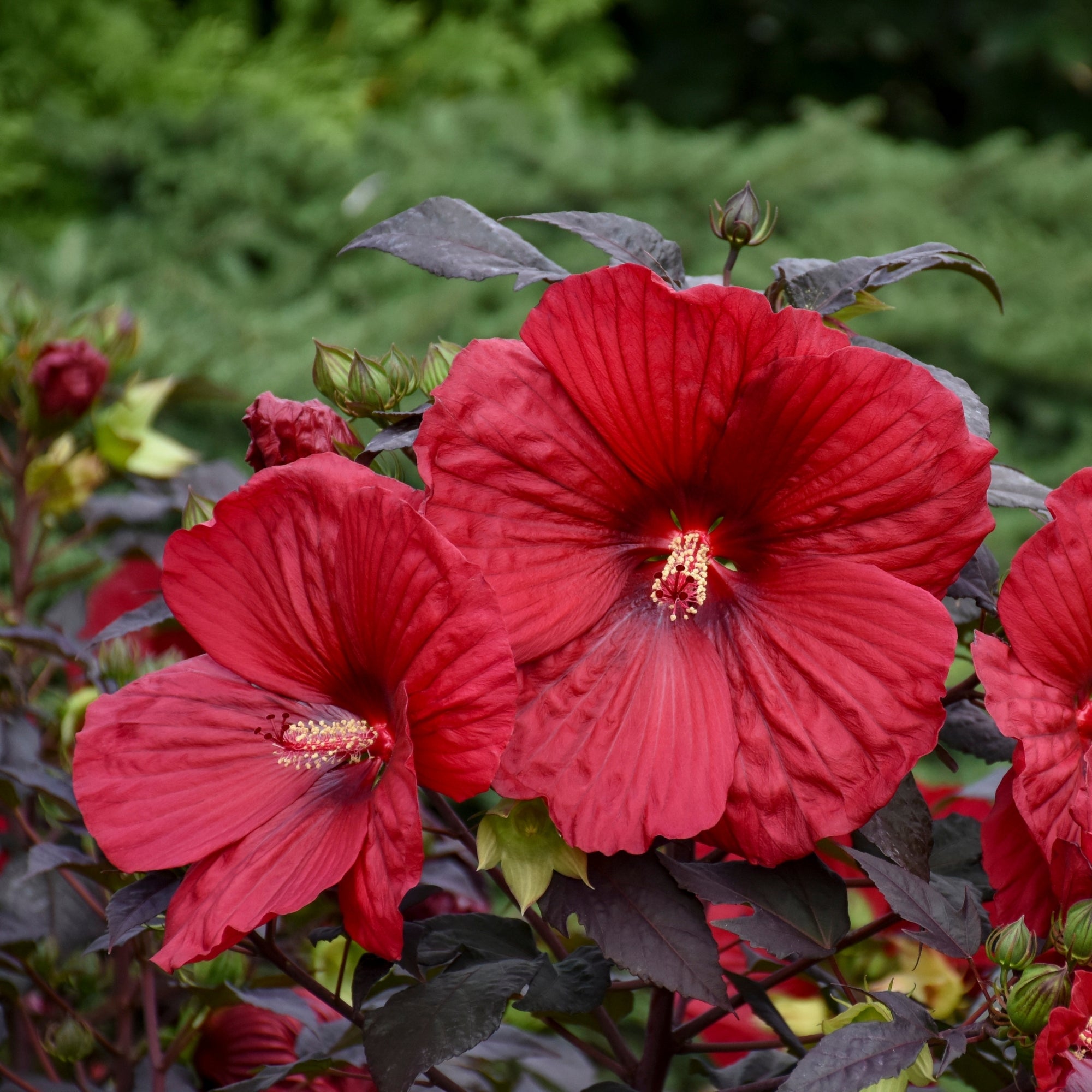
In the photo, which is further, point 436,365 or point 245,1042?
point 245,1042

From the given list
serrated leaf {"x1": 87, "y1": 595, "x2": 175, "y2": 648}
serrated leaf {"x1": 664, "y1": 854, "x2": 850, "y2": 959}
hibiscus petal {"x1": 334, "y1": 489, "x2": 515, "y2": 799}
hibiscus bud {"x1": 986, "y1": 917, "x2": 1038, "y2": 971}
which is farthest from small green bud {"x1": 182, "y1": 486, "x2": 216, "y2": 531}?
hibiscus bud {"x1": 986, "y1": 917, "x2": 1038, "y2": 971}

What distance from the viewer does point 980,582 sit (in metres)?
0.46

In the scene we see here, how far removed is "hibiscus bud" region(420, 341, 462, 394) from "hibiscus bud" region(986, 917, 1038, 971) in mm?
287

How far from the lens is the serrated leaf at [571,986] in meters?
0.44

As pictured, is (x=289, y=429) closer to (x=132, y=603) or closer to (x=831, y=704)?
(x=831, y=704)

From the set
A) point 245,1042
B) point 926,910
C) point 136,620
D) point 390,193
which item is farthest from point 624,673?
point 390,193

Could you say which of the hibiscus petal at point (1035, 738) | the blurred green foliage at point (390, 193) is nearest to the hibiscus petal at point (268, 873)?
the hibiscus petal at point (1035, 738)

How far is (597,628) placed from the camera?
0.44 m

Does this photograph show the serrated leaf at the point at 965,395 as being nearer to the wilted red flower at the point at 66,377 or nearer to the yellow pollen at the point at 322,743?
the yellow pollen at the point at 322,743

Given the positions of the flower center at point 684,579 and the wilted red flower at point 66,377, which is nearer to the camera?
the flower center at point 684,579

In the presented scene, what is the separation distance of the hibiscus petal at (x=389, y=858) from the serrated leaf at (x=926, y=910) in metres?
0.15

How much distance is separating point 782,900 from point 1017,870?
8 centimetres

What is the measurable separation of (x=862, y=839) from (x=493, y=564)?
180 millimetres

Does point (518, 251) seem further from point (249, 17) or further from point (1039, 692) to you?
point (249, 17)
